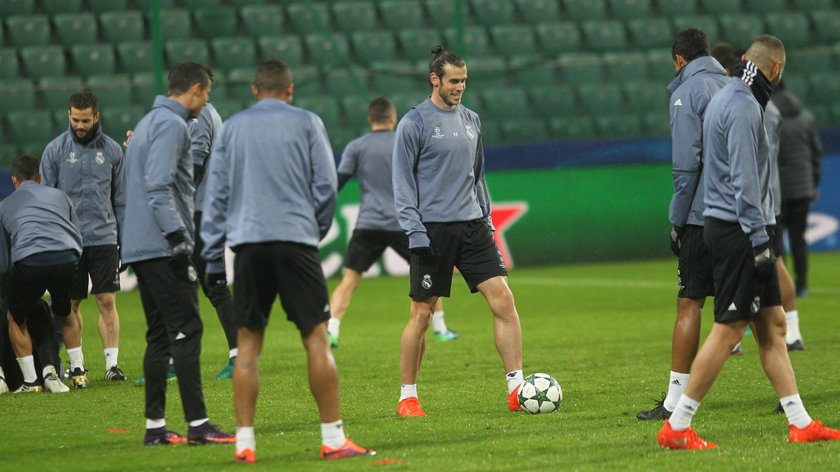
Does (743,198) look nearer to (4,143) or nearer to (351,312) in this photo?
(351,312)

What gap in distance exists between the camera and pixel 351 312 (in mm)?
14617

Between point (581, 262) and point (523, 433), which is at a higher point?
point (523, 433)

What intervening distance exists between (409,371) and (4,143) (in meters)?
10.7

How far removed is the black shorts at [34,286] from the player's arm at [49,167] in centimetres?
81

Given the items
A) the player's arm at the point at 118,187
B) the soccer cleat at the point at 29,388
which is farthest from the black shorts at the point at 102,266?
the soccer cleat at the point at 29,388

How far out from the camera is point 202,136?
935 centimetres

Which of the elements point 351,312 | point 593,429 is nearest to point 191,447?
point 593,429

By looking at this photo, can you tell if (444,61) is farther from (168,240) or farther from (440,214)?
(168,240)

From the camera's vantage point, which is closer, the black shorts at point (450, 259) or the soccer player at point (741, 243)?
the soccer player at point (741, 243)

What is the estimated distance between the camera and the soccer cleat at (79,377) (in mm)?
9508

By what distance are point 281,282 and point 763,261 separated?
2374 millimetres

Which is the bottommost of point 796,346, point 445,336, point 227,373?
point 445,336

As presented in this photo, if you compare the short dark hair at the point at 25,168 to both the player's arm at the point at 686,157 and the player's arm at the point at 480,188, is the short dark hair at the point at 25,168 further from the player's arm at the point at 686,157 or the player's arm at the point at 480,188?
the player's arm at the point at 686,157

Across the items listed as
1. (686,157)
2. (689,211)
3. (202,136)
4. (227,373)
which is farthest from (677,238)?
(227,373)
